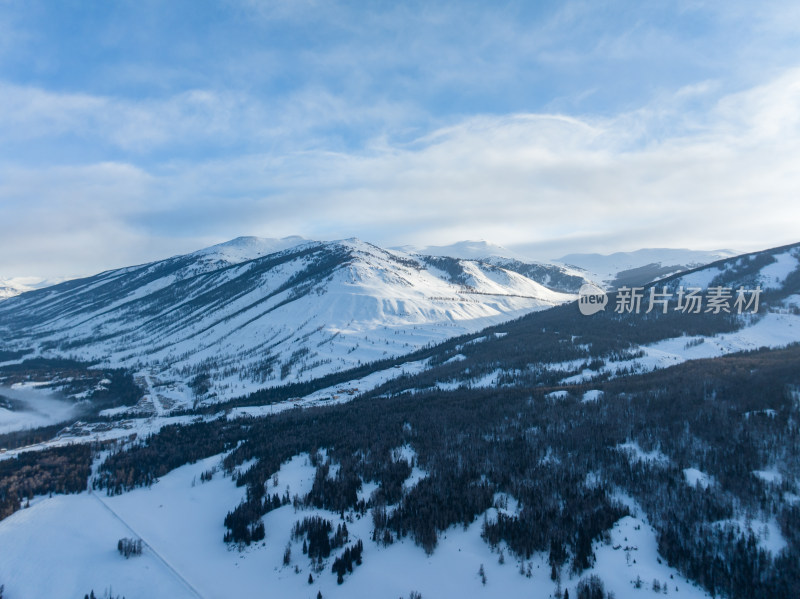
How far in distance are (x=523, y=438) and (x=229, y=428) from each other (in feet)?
125

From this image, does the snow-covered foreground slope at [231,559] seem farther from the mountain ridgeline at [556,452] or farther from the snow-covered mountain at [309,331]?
the snow-covered mountain at [309,331]

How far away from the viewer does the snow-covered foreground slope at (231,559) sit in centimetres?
1698

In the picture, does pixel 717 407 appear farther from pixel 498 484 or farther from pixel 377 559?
pixel 377 559

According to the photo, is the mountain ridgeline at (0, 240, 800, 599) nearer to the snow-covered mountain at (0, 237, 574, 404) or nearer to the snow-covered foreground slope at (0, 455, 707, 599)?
the snow-covered foreground slope at (0, 455, 707, 599)

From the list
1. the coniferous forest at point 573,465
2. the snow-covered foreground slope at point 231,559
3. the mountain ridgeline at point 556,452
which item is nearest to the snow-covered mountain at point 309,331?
the mountain ridgeline at point 556,452

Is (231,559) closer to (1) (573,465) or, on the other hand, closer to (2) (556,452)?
(1) (573,465)

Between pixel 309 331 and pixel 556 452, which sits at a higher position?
pixel 309 331

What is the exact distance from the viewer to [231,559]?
74.0ft

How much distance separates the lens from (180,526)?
2730 cm

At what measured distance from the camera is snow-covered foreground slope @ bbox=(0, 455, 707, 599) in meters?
17.0

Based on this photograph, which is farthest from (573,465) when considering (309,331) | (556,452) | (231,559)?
(309,331)

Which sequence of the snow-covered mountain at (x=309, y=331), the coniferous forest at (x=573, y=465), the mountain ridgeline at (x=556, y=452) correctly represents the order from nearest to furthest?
the coniferous forest at (x=573, y=465)
the mountain ridgeline at (x=556, y=452)
the snow-covered mountain at (x=309, y=331)

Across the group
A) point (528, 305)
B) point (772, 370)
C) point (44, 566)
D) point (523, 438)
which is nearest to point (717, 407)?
point (772, 370)

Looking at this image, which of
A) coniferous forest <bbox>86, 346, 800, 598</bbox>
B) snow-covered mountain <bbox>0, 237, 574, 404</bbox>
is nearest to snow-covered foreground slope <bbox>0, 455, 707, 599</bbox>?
coniferous forest <bbox>86, 346, 800, 598</bbox>
